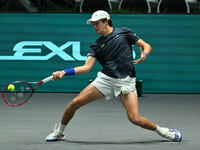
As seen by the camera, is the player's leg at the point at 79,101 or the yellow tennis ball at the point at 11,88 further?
the player's leg at the point at 79,101

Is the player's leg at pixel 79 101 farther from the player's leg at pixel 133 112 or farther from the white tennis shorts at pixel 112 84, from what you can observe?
the player's leg at pixel 133 112

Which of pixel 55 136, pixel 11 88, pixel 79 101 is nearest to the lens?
pixel 11 88

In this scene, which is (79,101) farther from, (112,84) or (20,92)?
(20,92)

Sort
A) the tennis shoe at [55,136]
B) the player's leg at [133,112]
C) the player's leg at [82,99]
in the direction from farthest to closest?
1. the tennis shoe at [55,136]
2. the player's leg at [82,99]
3. the player's leg at [133,112]

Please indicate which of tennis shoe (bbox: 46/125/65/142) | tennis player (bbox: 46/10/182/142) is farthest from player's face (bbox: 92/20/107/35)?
tennis shoe (bbox: 46/125/65/142)

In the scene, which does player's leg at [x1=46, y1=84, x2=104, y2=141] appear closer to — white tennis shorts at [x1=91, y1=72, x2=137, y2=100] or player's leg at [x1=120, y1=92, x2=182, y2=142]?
white tennis shorts at [x1=91, y1=72, x2=137, y2=100]

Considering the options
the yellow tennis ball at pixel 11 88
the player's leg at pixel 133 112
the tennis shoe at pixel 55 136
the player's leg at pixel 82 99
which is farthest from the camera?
the tennis shoe at pixel 55 136

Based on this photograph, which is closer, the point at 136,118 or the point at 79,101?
the point at 136,118

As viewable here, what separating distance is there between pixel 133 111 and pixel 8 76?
7.68 m

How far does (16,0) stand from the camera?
14523mm

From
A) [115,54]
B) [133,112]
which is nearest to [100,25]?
[115,54]

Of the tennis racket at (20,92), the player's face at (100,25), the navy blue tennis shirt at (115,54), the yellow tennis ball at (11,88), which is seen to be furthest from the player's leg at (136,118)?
the yellow tennis ball at (11,88)

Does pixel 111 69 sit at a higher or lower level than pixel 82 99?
higher

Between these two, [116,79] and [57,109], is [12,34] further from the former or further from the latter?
[116,79]
